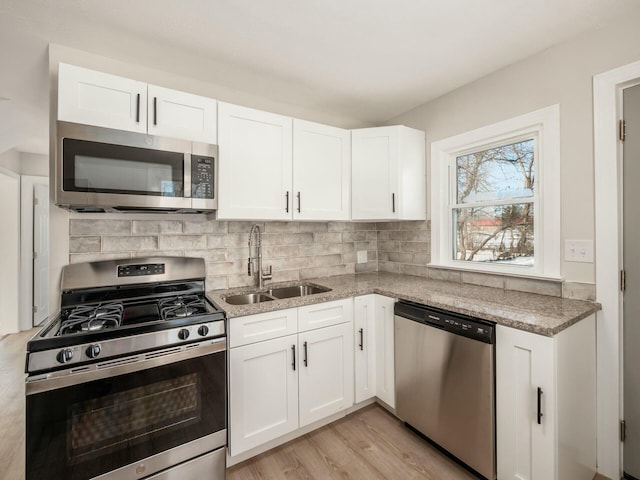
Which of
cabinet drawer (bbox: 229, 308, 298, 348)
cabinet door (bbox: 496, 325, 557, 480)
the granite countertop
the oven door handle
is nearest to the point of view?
the oven door handle

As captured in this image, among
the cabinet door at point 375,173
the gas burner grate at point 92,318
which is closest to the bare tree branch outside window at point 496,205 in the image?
the cabinet door at point 375,173

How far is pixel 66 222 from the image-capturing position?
5.75ft

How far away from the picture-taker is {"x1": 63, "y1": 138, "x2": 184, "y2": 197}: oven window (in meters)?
1.47

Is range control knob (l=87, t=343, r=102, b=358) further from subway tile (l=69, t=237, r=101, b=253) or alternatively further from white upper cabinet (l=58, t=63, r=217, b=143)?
white upper cabinet (l=58, t=63, r=217, b=143)

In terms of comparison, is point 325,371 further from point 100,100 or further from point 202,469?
point 100,100

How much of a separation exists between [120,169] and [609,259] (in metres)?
2.67

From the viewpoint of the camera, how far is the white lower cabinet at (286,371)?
5.54 ft

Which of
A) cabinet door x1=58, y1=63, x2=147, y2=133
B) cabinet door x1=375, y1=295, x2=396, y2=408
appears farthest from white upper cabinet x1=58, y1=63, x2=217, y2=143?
cabinet door x1=375, y1=295, x2=396, y2=408

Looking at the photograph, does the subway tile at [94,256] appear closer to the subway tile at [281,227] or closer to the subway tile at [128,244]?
the subway tile at [128,244]

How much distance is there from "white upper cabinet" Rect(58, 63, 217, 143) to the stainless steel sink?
1129 millimetres

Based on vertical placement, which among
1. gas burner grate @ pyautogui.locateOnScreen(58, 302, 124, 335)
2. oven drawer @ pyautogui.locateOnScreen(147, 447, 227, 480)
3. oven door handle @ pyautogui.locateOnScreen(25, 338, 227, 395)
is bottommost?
oven drawer @ pyautogui.locateOnScreen(147, 447, 227, 480)

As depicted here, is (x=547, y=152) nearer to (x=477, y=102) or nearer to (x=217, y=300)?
(x=477, y=102)

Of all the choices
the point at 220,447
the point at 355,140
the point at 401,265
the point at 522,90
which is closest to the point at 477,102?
the point at 522,90

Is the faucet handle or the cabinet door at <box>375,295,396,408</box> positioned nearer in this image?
the cabinet door at <box>375,295,396,408</box>
